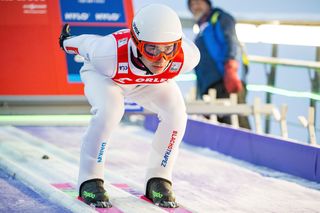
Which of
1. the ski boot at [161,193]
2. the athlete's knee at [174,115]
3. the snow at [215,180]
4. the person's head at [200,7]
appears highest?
the person's head at [200,7]

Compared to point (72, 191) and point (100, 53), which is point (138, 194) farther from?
point (100, 53)

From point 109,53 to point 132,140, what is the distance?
3865 millimetres

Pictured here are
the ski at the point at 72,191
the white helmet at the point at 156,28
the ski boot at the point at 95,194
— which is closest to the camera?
the white helmet at the point at 156,28

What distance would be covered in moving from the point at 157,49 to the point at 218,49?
475cm

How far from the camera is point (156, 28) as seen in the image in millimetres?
5699

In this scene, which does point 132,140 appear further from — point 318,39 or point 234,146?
point 318,39

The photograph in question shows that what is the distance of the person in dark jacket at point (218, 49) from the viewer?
33.4 ft

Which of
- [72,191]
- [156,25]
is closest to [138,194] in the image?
[72,191]

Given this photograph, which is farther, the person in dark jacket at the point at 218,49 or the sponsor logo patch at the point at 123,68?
the person in dark jacket at the point at 218,49

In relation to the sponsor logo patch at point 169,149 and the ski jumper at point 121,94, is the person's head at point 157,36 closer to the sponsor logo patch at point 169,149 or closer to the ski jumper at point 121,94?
the ski jumper at point 121,94

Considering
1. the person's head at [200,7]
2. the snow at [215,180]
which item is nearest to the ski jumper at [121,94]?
the snow at [215,180]

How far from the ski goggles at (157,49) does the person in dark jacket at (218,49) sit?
4391 mm

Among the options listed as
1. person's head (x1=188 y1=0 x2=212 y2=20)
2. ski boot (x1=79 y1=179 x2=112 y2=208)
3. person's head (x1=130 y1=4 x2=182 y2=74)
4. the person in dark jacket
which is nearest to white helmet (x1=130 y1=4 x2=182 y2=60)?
person's head (x1=130 y1=4 x2=182 y2=74)

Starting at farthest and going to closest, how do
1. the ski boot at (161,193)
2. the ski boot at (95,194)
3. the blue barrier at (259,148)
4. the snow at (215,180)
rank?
the blue barrier at (259,148)
the snow at (215,180)
the ski boot at (161,193)
the ski boot at (95,194)
